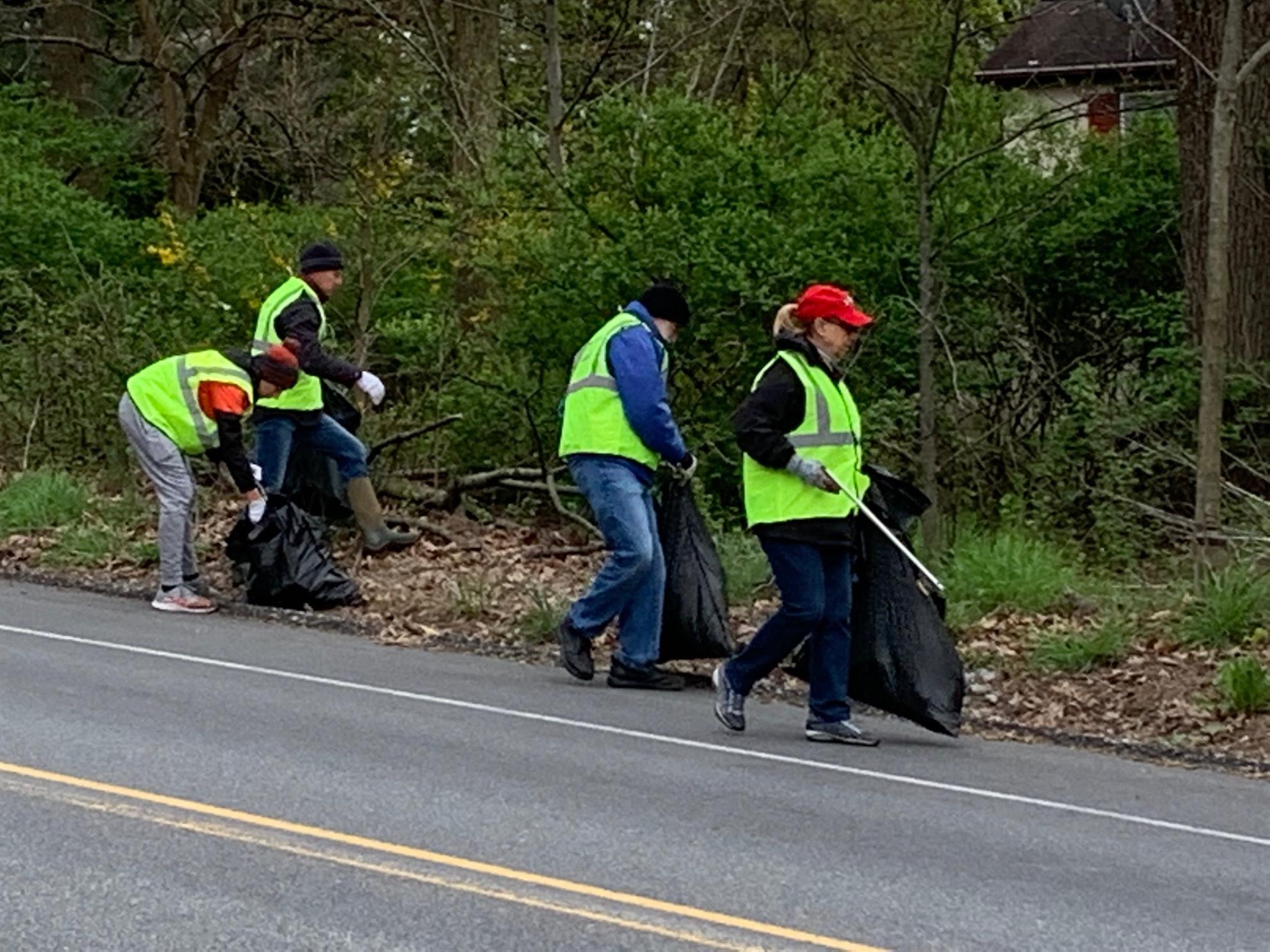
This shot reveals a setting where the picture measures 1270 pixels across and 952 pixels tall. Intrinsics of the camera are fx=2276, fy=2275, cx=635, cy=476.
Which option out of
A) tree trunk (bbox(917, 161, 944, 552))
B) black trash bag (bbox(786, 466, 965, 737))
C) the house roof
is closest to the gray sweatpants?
tree trunk (bbox(917, 161, 944, 552))

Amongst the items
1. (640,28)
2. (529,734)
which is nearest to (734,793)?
(529,734)

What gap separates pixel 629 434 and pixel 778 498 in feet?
5.20

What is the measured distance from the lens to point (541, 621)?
12.9m

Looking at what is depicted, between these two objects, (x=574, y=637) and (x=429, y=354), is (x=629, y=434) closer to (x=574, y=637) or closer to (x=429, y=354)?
(x=574, y=637)

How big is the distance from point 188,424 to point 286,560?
100cm

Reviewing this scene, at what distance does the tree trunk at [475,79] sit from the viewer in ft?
71.0

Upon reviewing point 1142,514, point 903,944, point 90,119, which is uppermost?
point 90,119

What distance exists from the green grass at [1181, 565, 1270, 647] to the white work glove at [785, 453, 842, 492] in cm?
326

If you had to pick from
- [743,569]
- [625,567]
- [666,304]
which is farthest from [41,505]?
[666,304]

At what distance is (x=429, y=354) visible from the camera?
59.4 feet

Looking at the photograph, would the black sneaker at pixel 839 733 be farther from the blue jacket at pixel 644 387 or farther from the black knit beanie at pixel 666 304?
the black knit beanie at pixel 666 304

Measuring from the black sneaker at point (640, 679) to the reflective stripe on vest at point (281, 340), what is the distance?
3291mm

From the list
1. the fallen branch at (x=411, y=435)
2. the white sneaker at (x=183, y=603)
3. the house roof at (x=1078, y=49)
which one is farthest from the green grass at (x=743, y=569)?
the house roof at (x=1078, y=49)

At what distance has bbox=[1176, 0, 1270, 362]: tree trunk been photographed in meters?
15.6
